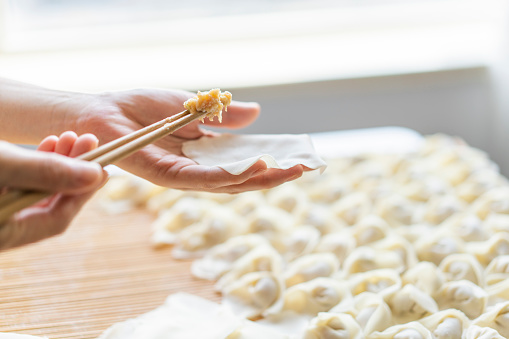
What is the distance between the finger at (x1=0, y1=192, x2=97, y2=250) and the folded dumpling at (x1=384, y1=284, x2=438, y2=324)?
0.59 meters

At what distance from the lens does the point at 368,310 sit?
105 centimetres

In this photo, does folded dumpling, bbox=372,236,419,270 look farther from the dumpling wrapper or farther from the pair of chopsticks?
the pair of chopsticks

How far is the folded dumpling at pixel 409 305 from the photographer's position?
1061 millimetres

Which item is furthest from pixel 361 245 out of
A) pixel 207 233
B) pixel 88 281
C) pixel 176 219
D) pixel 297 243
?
pixel 88 281

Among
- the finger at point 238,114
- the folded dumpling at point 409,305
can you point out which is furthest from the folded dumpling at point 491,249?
the finger at point 238,114

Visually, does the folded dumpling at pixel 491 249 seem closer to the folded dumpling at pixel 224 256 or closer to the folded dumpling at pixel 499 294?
the folded dumpling at pixel 499 294

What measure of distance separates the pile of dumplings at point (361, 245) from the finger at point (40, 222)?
458mm

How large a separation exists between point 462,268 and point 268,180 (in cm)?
45

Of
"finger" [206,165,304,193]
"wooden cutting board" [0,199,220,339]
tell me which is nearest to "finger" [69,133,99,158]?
"finger" [206,165,304,193]

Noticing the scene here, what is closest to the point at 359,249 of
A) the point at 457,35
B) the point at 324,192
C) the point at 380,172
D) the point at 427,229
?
the point at 427,229

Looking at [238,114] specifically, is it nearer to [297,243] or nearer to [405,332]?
[297,243]

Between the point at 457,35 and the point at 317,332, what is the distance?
7.43 ft

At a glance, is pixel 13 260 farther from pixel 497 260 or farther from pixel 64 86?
pixel 64 86

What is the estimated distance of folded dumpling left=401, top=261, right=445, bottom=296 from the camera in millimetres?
1134
